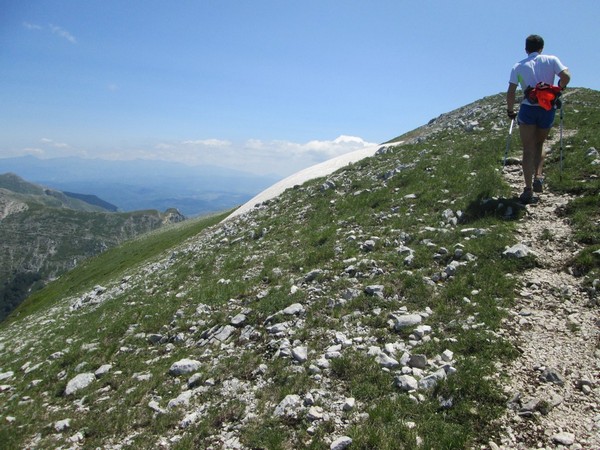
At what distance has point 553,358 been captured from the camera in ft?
24.5

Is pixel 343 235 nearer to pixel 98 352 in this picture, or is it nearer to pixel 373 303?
pixel 373 303

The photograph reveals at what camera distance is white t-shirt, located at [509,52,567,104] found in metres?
13.4

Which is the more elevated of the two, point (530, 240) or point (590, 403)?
point (530, 240)

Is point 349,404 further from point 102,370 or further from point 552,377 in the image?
point 102,370

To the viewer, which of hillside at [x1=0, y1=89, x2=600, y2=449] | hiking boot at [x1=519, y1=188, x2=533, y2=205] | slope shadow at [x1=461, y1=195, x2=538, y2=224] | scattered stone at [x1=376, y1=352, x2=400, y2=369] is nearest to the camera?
hillside at [x1=0, y1=89, x2=600, y2=449]

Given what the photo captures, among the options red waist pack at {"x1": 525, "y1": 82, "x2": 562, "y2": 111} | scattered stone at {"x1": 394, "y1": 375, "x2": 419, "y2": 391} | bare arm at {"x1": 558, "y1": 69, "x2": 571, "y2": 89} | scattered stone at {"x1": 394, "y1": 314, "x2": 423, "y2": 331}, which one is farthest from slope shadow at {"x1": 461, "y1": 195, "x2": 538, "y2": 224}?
scattered stone at {"x1": 394, "y1": 375, "x2": 419, "y2": 391}

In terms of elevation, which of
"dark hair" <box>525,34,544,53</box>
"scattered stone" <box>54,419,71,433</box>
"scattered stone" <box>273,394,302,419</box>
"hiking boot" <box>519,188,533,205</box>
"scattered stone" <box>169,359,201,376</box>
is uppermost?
"dark hair" <box>525,34,544,53</box>

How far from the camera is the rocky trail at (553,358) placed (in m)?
6.06

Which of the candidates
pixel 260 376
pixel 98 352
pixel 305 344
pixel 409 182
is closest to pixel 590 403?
pixel 305 344

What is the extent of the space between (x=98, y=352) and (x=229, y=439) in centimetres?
810

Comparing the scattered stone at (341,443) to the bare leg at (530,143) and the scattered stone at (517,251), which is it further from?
the bare leg at (530,143)

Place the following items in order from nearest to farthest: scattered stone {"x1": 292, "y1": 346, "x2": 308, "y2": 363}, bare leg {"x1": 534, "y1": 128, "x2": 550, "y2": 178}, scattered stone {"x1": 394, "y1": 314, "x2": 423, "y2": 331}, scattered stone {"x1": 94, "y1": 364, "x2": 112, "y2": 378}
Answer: scattered stone {"x1": 292, "y1": 346, "x2": 308, "y2": 363} < scattered stone {"x1": 394, "y1": 314, "x2": 423, "y2": 331} < scattered stone {"x1": 94, "y1": 364, "x2": 112, "y2": 378} < bare leg {"x1": 534, "y1": 128, "x2": 550, "y2": 178}

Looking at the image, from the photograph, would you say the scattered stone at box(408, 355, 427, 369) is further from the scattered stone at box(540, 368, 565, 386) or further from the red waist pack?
the red waist pack

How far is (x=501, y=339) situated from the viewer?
26.7ft
